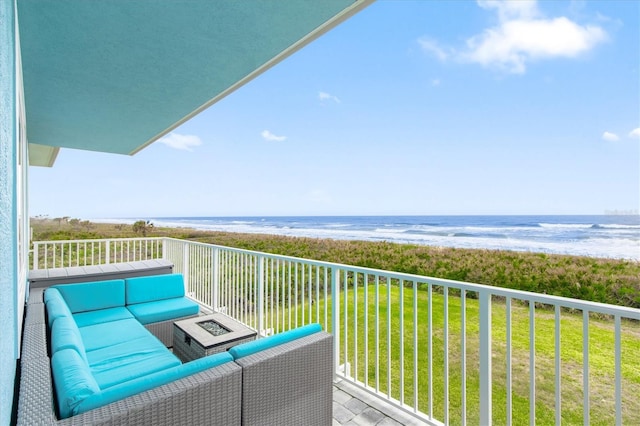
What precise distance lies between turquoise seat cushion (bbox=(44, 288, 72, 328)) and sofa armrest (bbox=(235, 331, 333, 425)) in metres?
1.67

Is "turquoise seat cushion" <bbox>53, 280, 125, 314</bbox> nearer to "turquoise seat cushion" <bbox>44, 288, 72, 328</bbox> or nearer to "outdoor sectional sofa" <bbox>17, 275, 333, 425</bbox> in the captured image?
"turquoise seat cushion" <bbox>44, 288, 72, 328</bbox>

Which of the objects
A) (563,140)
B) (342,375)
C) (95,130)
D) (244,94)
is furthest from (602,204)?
(95,130)

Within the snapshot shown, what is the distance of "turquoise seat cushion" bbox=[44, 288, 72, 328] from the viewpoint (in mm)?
2262

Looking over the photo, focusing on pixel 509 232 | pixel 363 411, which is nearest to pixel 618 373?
pixel 363 411

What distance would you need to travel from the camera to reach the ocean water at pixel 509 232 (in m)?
16.6

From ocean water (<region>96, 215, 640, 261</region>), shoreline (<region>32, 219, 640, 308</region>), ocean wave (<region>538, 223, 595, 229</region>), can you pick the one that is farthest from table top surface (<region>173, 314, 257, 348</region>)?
ocean wave (<region>538, 223, 595, 229</region>)

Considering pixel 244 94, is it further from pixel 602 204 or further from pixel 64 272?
pixel 602 204

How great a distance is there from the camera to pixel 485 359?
6.22ft

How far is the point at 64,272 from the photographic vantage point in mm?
3793

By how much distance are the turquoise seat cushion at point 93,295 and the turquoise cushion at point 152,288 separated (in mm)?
93

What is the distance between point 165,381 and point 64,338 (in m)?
0.94

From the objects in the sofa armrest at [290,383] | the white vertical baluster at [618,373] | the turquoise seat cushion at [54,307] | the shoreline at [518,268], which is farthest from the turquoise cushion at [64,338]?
the shoreline at [518,268]

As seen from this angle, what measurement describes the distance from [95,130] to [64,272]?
190 cm

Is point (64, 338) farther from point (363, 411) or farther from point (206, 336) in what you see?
point (363, 411)
